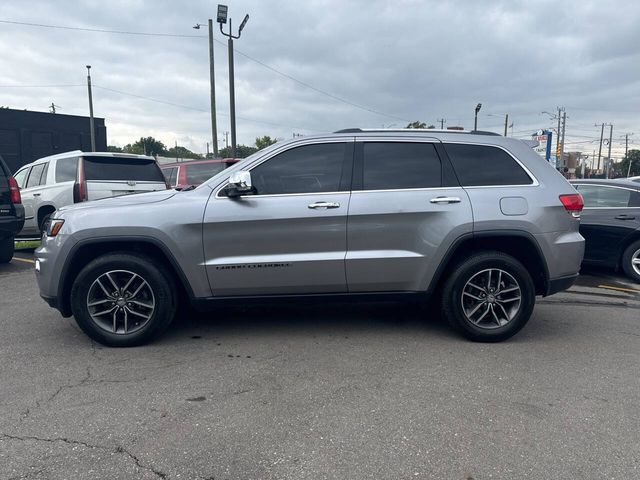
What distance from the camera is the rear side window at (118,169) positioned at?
28.8 ft

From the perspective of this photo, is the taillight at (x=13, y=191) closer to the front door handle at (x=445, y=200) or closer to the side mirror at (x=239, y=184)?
the side mirror at (x=239, y=184)

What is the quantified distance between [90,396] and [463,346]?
120 inches

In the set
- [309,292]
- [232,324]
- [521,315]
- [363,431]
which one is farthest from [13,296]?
[521,315]

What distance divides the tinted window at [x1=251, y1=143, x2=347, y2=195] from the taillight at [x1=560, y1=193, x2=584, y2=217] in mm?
2041

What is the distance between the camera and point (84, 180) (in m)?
8.64

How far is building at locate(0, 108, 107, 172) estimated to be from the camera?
32906 mm

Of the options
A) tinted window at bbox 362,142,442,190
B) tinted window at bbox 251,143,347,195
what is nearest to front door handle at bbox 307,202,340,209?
tinted window at bbox 251,143,347,195

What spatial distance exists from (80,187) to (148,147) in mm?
107448

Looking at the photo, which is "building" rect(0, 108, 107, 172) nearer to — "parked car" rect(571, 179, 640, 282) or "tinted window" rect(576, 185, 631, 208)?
"tinted window" rect(576, 185, 631, 208)

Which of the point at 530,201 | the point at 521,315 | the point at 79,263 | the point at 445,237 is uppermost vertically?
the point at 530,201

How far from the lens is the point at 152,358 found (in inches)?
159

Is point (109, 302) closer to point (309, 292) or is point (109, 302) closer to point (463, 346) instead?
point (309, 292)

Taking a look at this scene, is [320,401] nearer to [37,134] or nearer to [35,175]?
[35,175]

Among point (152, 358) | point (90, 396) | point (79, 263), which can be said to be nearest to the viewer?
point (90, 396)
